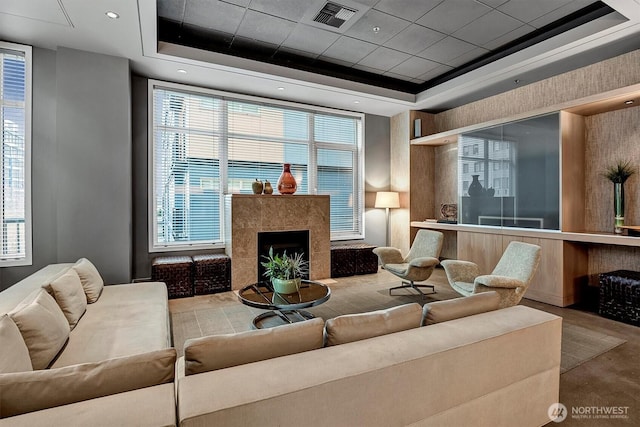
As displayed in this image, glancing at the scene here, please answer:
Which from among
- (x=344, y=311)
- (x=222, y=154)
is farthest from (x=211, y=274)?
(x=344, y=311)

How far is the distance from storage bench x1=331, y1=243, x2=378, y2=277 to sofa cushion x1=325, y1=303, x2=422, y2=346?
405cm

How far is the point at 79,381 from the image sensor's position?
45.2 inches

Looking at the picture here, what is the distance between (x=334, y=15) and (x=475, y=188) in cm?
340

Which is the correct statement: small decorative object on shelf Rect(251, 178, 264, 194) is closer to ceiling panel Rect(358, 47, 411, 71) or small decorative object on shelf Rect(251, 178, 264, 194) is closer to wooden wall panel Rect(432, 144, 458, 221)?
ceiling panel Rect(358, 47, 411, 71)

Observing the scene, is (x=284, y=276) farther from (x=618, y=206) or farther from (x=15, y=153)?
(x=618, y=206)

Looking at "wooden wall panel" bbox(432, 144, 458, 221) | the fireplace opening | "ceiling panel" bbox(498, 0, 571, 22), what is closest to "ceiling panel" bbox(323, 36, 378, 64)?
"ceiling panel" bbox(498, 0, 571, 22)

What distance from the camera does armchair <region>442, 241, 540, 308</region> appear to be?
3215 millimetres

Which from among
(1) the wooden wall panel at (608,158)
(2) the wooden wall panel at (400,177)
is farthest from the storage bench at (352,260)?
(1) the wooden wall panel at (608,158)

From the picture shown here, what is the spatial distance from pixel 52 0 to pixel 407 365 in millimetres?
4166

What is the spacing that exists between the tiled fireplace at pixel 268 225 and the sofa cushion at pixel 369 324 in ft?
11.8

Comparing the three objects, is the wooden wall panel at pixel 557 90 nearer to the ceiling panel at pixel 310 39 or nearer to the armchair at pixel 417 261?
the armchair at pixel 417 261

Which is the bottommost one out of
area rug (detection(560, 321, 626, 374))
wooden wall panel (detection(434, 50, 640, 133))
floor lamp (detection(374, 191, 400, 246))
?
area rug (detection(560, 321, 626, 374))

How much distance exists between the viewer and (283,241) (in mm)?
5457

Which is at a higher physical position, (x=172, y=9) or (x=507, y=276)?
(x=172, y=9)
